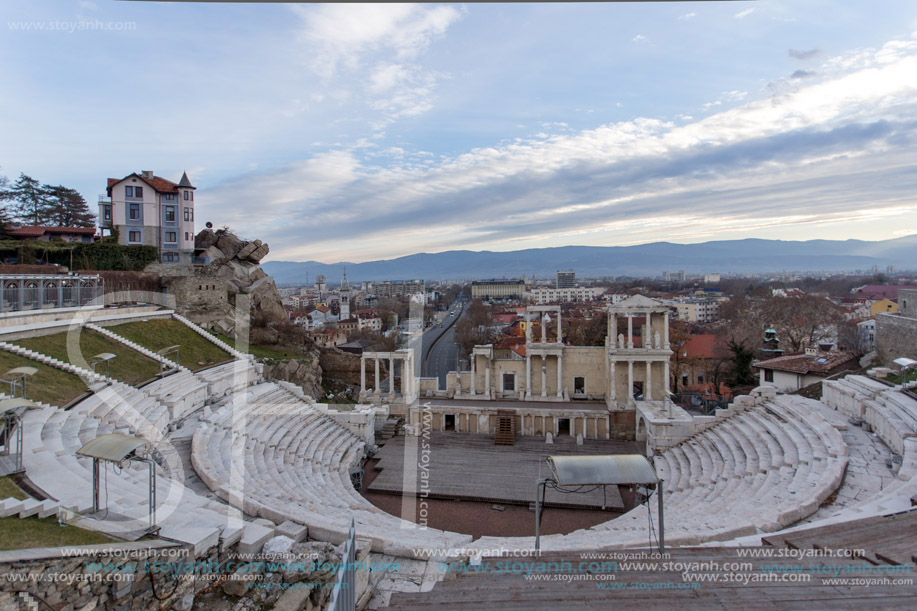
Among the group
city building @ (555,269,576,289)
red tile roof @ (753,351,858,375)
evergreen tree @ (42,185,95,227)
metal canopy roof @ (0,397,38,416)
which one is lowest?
red tile roof @ (753,351,858,375)

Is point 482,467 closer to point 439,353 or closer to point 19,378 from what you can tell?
point 19,378

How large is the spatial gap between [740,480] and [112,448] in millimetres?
14859

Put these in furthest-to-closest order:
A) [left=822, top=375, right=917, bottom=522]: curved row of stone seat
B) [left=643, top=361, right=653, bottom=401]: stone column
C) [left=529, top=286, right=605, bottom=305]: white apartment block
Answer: [left=529, top=286, right=605, bottom=305]: white apartment block < [left=643, top=361, right=653, bottom=401]: stone column < [left=822, top=375, right=917, bottom=522]: curved row of stone seat

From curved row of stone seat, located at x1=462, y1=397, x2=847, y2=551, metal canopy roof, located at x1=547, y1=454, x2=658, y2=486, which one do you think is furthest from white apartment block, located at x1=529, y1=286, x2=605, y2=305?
metal canopy roof, located at x1=547, y1=454, x2=658, y2=486

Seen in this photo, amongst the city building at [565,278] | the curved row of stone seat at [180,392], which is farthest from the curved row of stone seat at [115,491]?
the city building at [565,278]

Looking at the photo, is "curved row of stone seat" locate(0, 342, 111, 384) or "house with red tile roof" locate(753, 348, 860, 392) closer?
"curved row of stone seat" locate(0, 342, 111, 384)

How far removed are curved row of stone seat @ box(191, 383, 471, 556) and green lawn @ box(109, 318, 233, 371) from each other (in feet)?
10.3

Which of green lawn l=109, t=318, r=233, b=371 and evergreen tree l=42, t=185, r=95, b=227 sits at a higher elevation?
evergreen tree l=42, t=185, r=95, b=227

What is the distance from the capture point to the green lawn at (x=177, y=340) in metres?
20.4

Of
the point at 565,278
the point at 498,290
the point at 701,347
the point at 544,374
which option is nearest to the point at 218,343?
the point at 544,374

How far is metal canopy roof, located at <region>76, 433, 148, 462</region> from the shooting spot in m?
6.54

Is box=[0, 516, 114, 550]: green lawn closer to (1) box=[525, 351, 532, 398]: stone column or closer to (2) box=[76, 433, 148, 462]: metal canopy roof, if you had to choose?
(2) box=[76, 433, 148, 462]: metal canopy roof

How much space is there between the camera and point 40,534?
6242 mm

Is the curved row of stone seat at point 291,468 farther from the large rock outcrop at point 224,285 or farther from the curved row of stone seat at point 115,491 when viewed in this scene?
the large rock outcrop at point 224,285
